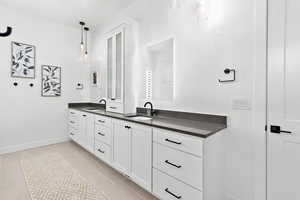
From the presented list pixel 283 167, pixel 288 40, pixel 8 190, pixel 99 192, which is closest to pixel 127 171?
pixel 99 192

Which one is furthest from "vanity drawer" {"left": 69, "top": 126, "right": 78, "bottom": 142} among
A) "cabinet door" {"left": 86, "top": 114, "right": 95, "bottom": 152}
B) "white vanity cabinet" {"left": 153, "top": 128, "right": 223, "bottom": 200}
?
"white vanity cabinet" {"left": 153, "top": 128, "right": 223, "bottom": 200}

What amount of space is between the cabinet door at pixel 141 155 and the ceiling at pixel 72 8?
96.3 inches

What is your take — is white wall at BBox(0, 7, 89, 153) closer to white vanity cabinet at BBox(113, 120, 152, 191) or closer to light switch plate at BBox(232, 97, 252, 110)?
white vanity cabinet at BBox(113, 120, 152, 191)

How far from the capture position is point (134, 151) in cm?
196

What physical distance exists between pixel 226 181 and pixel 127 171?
1.21 metres

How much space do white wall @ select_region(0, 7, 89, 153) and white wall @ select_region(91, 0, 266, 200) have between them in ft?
10.0

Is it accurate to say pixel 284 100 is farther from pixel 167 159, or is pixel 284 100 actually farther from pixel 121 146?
pixel 121 146

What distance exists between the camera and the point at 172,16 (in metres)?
2.20

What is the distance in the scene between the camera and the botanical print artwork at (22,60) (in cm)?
323

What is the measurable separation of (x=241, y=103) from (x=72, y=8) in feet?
11.5

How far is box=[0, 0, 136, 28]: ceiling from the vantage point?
114 inches

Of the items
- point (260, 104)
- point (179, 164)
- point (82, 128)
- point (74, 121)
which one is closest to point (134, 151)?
point (179, 164)

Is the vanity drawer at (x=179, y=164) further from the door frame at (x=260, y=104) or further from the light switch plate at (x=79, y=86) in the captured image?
the light switch plate at (x=79, y=86)

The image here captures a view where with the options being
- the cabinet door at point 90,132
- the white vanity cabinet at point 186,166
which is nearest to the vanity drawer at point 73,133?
the cabinet door at point 90,132
